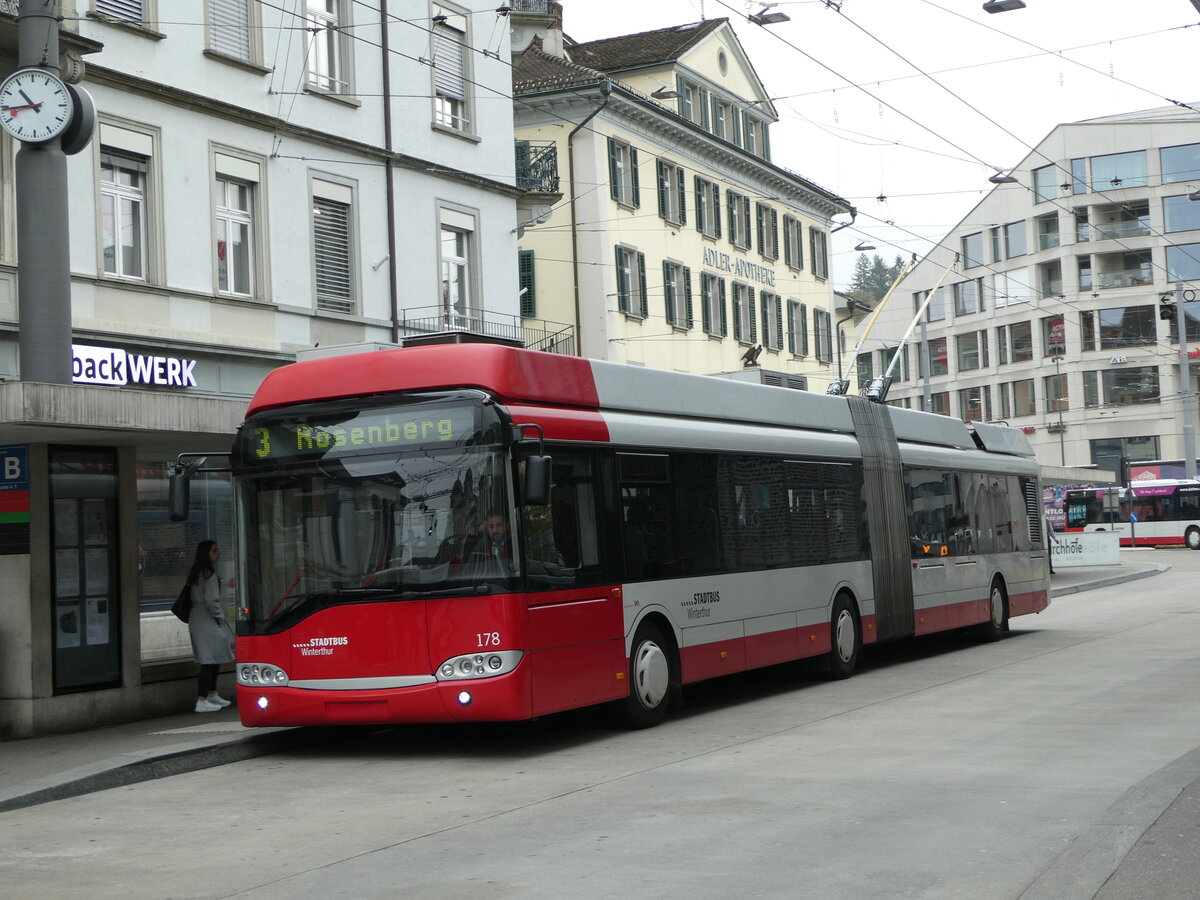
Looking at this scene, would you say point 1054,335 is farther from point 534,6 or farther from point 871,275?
point 871,275

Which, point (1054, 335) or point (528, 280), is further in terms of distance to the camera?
point (1054, 335)

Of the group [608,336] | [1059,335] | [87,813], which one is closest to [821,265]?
[608,336]

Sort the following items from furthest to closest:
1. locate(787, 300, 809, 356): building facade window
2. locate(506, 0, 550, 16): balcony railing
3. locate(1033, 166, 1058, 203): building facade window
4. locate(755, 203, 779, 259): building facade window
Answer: locate(1033, 166, 1058, 203): building facade window → locate(787, 300, 809, 356): building facade window → locate(755, 203, 779, 259): building facade window → locate(506, 0, 550, 16): balcony railing

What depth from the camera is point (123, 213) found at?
21344 millimetres

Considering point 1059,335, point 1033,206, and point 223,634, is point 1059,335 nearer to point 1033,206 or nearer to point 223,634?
point 1033,206

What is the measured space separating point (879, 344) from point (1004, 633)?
73.4 metres

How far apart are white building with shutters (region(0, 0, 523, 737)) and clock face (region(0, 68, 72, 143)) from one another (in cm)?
58

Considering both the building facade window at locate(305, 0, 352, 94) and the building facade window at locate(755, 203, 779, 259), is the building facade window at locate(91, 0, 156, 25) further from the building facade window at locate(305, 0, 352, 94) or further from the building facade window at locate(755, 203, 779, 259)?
the building facade window at locate(755, 203, 779, 259)

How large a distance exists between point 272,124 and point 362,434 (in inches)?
512

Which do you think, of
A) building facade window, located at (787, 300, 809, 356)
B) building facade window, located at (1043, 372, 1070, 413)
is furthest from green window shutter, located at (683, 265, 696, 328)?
building facade window, located at (1043, 372, 1070, 413)

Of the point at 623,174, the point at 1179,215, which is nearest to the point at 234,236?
the point at 623,174

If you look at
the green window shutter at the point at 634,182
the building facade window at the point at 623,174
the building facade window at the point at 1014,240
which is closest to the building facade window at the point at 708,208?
the green window shutter at the point at 634,182

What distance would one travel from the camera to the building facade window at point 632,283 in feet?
134

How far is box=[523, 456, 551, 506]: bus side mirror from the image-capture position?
36.6 feet
